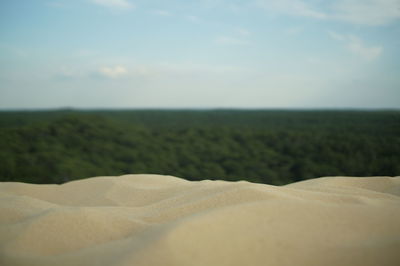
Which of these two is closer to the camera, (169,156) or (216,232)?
(216,232)

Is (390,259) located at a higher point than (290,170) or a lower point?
higher

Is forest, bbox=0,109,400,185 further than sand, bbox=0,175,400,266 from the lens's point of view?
Yes

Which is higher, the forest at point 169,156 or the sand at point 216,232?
the sand at point 216,232

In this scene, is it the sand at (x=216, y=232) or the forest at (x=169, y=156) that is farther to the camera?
the forest at (x=169, y=156)

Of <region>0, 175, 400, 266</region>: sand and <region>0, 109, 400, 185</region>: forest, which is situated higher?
<region>0, 175, 400, 266</region>: sand

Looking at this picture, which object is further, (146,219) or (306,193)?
(306,193)

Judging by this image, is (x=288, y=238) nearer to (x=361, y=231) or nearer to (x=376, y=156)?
(x=361, y=231)

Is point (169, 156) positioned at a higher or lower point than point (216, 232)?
lower

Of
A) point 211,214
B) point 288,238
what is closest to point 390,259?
point 288,238
